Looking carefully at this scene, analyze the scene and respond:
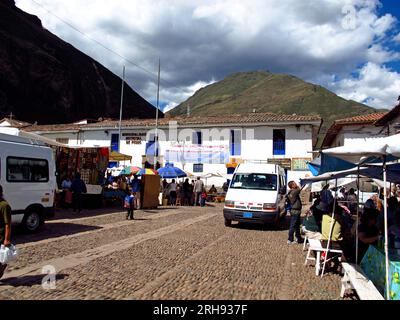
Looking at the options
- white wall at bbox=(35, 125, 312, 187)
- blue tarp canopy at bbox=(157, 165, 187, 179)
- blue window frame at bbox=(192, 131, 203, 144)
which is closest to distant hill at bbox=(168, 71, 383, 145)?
white wall at bbox=(35, 125, 312, 187)

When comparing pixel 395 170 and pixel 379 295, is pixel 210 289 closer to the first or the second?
pixel 379 295

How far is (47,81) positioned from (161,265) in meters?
60.5

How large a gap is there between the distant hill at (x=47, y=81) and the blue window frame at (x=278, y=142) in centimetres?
3790

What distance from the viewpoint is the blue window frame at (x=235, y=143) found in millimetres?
32269

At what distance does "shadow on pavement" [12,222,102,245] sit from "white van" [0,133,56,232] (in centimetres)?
30

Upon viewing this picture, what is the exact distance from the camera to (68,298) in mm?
5227

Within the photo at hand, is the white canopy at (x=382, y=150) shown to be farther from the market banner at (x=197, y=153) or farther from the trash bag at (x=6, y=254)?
the market banner at (x=197, y=153)

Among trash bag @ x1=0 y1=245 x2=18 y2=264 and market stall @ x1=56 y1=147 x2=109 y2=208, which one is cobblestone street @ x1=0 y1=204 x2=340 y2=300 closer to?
trash bag @ x1=0 y1=245 x2=18 y2=264

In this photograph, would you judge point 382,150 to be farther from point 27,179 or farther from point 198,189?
point 198,189

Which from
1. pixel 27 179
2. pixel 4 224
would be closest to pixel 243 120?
pixel 27 179

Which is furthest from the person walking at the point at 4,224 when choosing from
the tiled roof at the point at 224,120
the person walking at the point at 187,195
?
the tiled roof at the point at 224,120

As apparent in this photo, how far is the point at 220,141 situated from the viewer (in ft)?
107

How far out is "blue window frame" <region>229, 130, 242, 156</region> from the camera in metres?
32.3

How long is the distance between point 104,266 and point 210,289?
2330 mm
